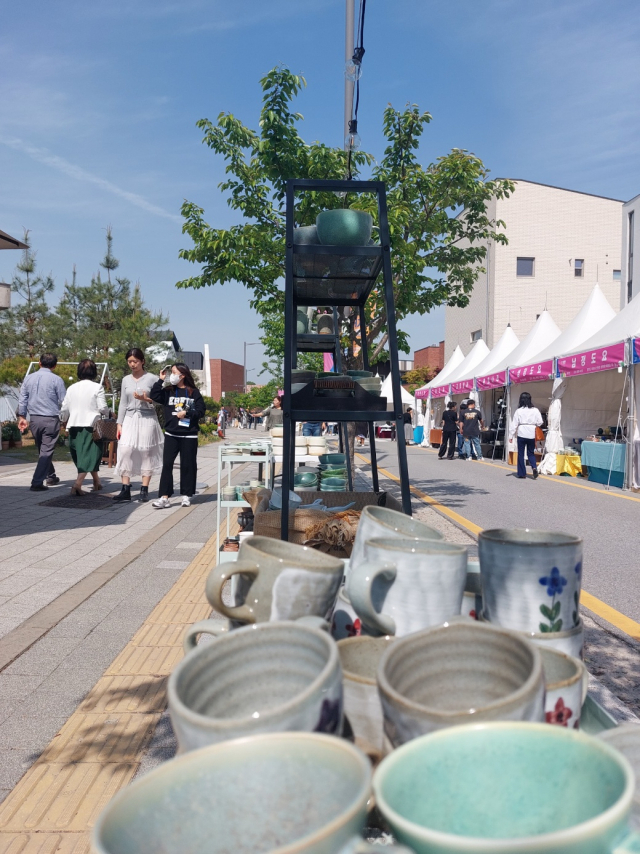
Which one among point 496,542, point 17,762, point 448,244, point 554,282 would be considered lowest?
point 17,762

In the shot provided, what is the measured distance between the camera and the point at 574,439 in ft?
54.0

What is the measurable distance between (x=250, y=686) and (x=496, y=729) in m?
0.36

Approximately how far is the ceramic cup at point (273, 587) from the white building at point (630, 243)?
24742 millimetres

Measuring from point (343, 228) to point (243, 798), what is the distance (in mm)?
2803

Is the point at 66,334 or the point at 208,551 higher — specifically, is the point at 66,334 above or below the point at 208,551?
above

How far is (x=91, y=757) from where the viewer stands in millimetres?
2566

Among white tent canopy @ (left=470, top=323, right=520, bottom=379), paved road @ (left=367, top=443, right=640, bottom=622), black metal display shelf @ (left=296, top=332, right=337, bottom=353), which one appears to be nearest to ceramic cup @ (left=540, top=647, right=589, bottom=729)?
paved road @ (left=367, top=443, right=640, bottom=622)

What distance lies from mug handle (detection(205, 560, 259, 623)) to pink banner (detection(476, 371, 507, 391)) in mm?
18117

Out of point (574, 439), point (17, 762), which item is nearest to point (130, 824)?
point (17, 762)

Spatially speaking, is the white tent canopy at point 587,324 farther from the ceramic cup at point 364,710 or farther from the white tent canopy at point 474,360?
the ceramic cup at point 364,710

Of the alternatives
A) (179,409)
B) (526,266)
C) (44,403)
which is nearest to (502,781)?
(179,409)

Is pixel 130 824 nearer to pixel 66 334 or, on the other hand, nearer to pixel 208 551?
pixel 208 551

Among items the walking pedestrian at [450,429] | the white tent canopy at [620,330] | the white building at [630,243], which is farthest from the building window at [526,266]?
the white tent canopy at [620,330]

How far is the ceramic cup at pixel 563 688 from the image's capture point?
1.03 m
